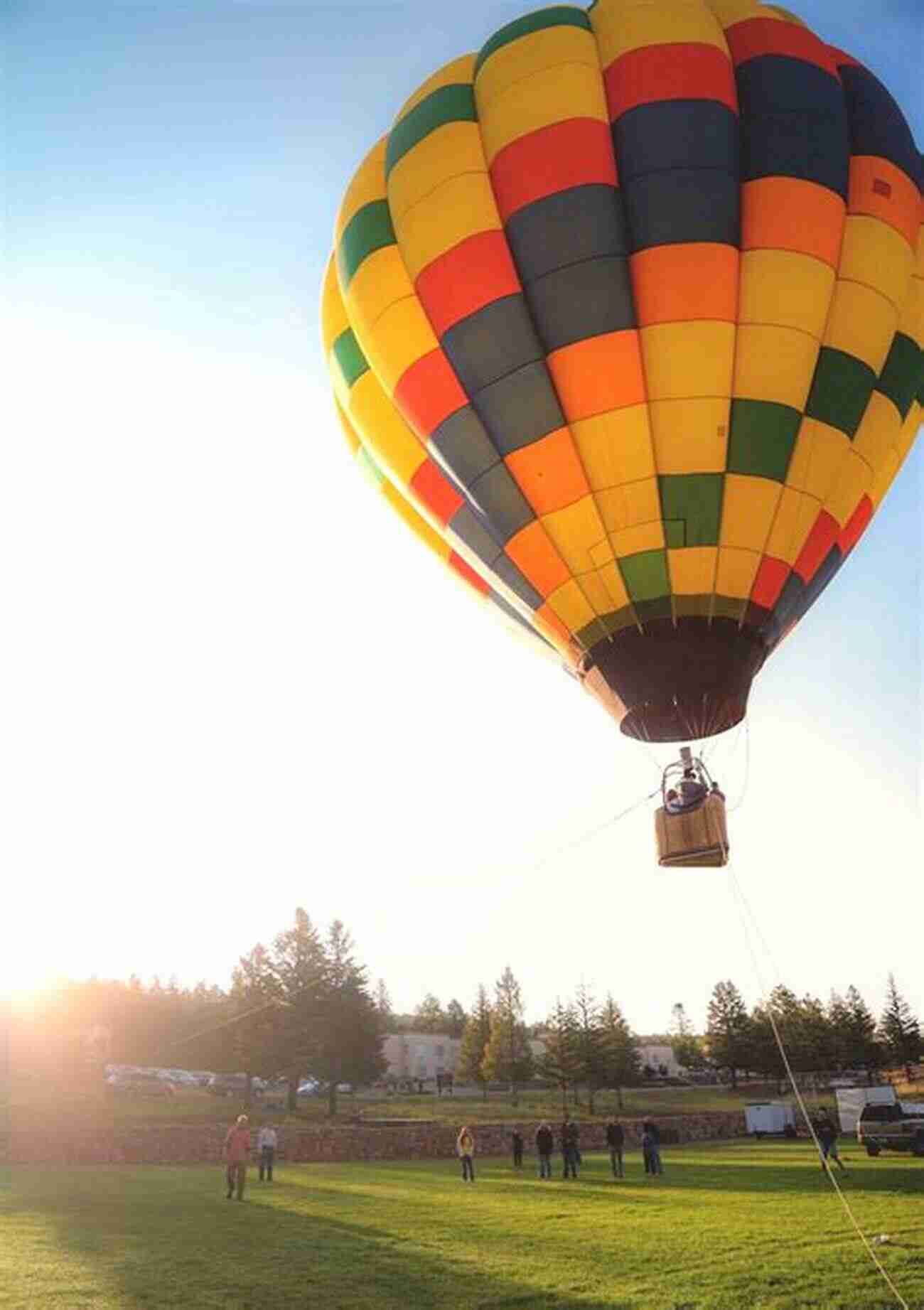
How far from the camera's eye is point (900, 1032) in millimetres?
54062

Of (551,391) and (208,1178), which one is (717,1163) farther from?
(551,391)

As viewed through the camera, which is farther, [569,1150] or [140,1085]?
[140,1085]

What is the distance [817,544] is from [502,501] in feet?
11.4

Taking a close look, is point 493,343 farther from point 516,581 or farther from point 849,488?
point 849,488

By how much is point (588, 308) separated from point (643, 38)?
3002 millimetres

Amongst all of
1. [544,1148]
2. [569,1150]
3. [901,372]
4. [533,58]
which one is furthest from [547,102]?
[569,1150]

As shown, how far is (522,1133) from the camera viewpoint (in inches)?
982

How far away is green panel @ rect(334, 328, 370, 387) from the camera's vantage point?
512 inches

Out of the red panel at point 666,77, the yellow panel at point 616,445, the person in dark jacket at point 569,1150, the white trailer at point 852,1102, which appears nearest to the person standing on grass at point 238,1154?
the person in dark jacket at point 569,1150

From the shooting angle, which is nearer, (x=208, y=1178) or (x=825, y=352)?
(x=825, y=352)

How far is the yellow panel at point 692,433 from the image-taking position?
34.8 ft

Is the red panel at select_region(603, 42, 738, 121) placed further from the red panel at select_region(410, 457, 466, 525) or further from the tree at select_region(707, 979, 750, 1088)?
the tree at select_region(707, 979, 750, 1088)

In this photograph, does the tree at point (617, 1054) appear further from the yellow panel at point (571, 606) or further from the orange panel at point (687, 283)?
the orange panel at point (687, 283)

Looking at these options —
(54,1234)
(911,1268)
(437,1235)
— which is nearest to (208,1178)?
(54,1234)
